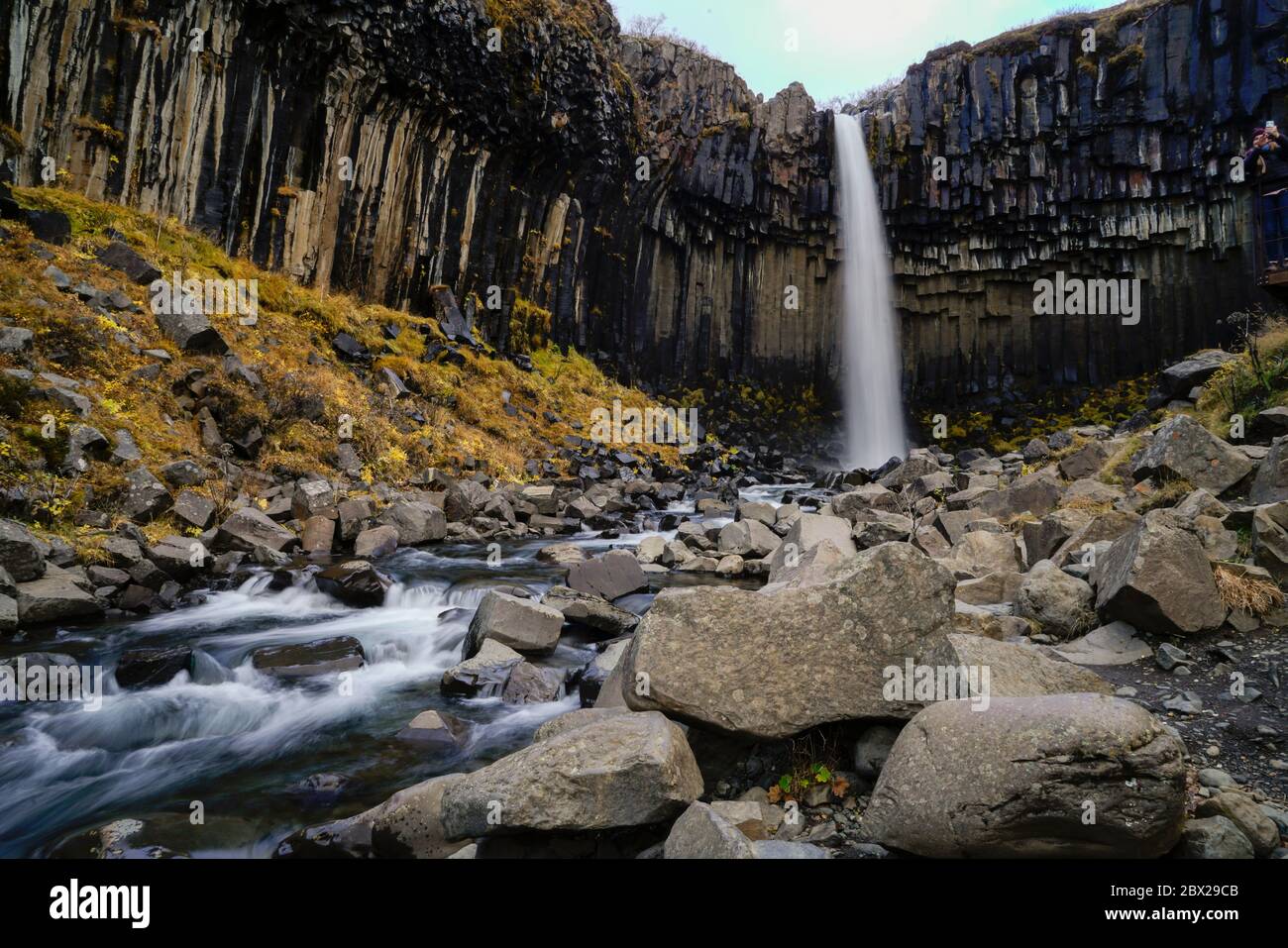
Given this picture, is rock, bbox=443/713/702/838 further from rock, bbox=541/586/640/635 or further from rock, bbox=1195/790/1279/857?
rock, bbox=541/586/640/635

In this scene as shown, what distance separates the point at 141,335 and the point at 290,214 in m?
8.50

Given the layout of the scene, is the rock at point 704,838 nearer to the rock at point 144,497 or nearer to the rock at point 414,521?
the rock at point 144,497

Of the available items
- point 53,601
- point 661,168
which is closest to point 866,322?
point 661,168

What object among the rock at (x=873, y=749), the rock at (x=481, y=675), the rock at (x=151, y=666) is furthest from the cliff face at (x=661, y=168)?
the rock at (x=873, y=749)

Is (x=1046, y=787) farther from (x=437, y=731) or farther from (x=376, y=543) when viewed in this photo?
(x=376, y=543)

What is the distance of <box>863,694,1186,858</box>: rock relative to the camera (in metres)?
2.77

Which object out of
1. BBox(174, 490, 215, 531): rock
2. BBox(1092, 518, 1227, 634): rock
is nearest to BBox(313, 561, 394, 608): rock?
BBox(174, 490, 215, 531): rock

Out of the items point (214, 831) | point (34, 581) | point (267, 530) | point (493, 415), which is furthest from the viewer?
point (493, 415)

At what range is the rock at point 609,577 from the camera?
9.89m

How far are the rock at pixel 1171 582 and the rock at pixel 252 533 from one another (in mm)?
11080

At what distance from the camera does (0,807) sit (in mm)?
4699

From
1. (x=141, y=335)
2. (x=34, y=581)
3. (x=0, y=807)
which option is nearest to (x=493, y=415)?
(x=141, y=335)

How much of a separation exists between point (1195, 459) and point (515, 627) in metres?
7.98
